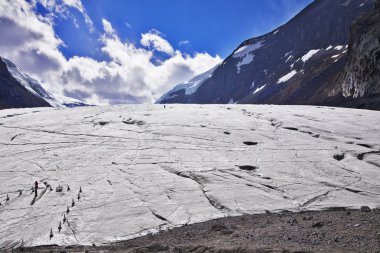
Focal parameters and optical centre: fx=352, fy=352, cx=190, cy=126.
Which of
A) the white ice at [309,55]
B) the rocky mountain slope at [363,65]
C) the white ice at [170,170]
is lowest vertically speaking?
the white ice at [170,170]

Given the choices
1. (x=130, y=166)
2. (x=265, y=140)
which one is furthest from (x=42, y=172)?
→ (x=265, y=140)

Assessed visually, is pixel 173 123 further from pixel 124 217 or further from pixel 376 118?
pixel 376 118

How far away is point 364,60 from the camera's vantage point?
80250mm

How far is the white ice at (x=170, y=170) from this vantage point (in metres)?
13.0

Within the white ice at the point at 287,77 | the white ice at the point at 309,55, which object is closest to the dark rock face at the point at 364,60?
the white ice at the point at 287,77

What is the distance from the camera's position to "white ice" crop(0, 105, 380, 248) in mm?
12979

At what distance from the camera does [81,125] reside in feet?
88.9

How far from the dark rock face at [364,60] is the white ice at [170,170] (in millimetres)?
54197

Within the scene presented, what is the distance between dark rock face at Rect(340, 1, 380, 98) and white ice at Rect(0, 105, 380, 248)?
54197 millimetres

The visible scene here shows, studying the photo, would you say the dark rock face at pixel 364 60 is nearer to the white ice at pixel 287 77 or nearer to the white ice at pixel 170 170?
the white ice at pixel 170 170

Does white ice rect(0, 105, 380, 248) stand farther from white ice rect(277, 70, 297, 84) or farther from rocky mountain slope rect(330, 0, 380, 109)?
white ice rect(277, 70, 297, 84)

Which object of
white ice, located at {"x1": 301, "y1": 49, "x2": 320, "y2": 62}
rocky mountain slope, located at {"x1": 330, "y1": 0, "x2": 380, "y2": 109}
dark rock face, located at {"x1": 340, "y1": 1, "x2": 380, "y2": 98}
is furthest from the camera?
white ice, located at {"x1": 301, "y1": 49, "x2": 320, "y2": 62}

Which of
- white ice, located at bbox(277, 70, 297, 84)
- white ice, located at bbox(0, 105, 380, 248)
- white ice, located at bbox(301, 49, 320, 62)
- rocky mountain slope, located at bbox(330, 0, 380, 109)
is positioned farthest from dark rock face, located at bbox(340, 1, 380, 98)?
white ice, located at bbox(301, 49, 320, 62)

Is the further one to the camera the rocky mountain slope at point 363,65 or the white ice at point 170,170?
the rocky mountain slope at point 363,65
